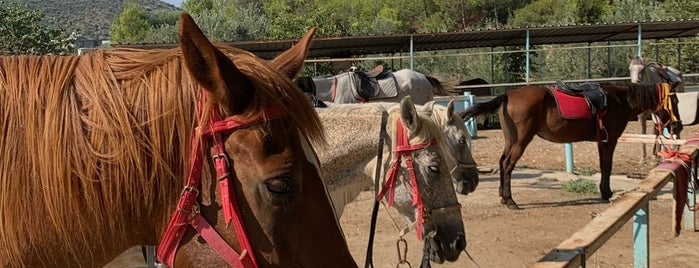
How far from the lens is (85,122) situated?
1.23 meters

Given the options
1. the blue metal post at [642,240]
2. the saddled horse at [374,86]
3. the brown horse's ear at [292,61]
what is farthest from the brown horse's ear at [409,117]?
the saddled horse at [374,86]

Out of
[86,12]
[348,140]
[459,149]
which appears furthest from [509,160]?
[86,12]

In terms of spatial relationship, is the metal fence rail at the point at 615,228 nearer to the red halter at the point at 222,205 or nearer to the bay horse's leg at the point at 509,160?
the red halter at the point at 222,205

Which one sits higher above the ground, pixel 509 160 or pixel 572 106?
pixel 572 106

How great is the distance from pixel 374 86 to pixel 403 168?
504 centimetres

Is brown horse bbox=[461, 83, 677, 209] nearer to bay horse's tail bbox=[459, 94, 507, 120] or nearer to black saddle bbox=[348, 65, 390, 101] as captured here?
bay horse's tail bbox=[459, 94, 507, 120]

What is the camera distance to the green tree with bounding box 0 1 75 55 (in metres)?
16.4

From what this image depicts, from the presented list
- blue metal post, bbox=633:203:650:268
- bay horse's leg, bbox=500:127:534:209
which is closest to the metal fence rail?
blue metal post, bbox=633:203:650:268

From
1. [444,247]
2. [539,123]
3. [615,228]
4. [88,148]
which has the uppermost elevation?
[88,148]

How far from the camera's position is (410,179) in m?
3.51

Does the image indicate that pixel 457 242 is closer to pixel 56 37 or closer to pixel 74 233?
pixel 74 233

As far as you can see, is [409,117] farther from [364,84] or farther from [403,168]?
[364,84]

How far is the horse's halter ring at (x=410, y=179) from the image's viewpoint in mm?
3438

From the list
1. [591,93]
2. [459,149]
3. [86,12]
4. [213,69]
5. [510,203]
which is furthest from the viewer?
[86,12]
